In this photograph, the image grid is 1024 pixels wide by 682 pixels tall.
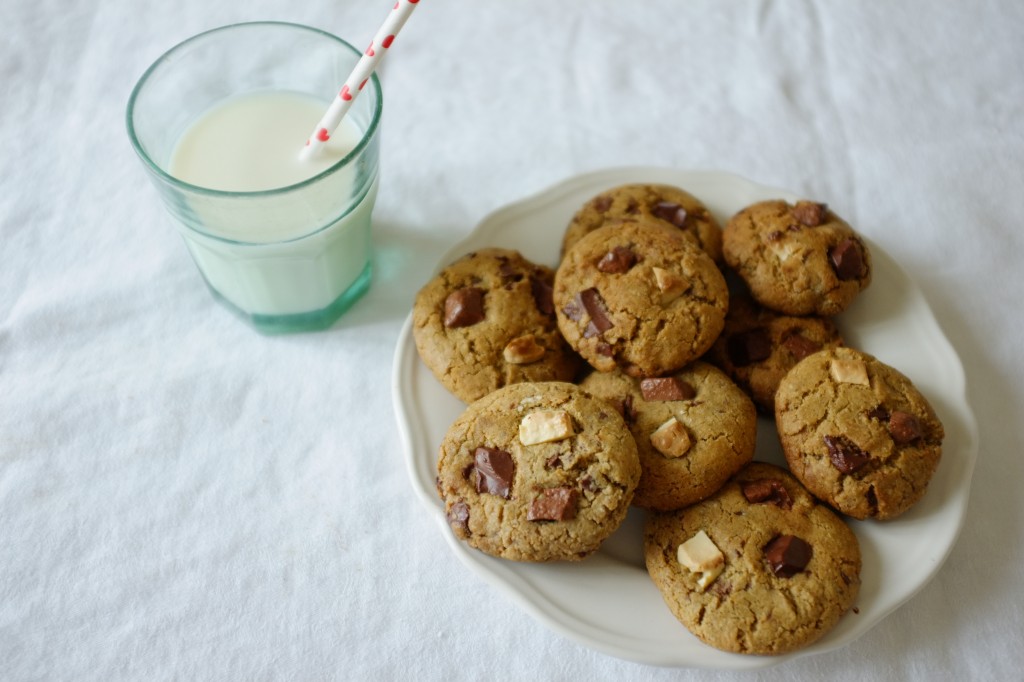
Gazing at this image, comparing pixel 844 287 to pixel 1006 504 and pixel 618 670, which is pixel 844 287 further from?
pixel 618 670

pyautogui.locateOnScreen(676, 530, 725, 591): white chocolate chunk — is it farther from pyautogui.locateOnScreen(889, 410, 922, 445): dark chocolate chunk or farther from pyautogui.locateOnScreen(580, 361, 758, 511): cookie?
pyautogui.locateOnScreen(889, 410, 922, 445): dark chocolate chunk

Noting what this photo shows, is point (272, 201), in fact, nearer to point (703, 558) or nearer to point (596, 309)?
point (596, 309)

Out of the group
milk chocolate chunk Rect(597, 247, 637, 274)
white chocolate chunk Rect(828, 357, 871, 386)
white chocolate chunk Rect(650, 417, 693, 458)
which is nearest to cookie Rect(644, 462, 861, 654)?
white chocolate chunk Rect(650, 417, 693, 458)

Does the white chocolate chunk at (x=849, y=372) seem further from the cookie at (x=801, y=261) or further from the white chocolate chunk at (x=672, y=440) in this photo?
the white chocolate chunk at (x=672, y=440)

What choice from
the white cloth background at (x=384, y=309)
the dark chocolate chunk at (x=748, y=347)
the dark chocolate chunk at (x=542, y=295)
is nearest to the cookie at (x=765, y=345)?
the dark chocolate chunk at (x=748, y=347)

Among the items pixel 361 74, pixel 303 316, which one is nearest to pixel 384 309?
pixel 303 316

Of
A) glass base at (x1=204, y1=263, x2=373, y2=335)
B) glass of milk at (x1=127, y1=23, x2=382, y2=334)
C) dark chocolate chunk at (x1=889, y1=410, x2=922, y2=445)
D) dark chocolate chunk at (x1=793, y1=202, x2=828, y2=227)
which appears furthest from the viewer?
glass base at (x1=204, y1=263, x2=373, y2=335)
